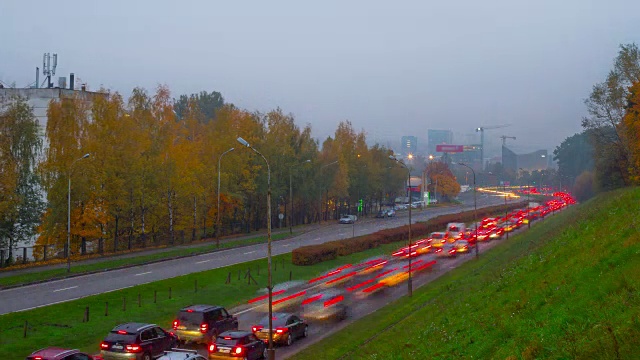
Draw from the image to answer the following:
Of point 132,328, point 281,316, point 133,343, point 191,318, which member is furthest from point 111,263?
point 133,343

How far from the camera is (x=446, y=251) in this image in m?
55.3

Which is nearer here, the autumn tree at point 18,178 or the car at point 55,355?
the car at point 55,355

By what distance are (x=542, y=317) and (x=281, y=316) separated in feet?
40.5

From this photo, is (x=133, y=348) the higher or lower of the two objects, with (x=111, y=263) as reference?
higher

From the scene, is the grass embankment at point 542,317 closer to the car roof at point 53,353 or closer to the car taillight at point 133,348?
the car taillight at point 133,348

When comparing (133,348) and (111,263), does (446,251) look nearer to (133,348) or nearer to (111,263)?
(111,263)

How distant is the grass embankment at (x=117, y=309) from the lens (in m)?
22.8

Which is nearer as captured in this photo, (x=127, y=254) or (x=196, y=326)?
(x=196, y=326)

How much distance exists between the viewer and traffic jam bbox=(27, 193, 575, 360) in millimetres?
19234

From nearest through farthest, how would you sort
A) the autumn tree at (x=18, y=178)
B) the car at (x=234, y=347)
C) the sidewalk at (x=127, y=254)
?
1. the car at (x=234, y=347)
2. the sidewalk at (x=127, y=254)
3. the autumn tree at (x=18, y=178)

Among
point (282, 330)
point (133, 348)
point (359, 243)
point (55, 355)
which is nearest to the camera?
point (55, 355)

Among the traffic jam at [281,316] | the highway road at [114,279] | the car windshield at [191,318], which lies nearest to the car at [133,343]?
the traffic jam at [281,316]

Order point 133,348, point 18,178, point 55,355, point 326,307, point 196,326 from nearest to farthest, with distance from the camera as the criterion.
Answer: point 55,355 → point 133,348 → point 196,326 → point 326,307 → point 18,178

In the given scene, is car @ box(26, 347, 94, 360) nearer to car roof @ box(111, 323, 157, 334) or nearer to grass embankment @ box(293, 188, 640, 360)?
car roof @ box(111, 323, 157, 334)
